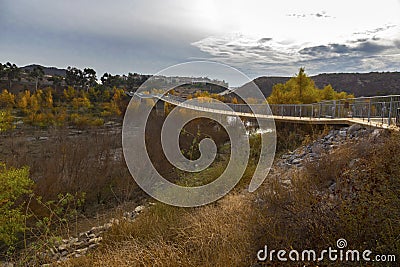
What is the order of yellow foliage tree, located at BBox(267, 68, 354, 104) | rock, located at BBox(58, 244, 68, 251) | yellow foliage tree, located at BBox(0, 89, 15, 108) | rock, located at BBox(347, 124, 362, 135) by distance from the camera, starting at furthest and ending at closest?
1. yellow foliage tree, located at BBox(0, 89, 15, 108)
2. yellow foliage tree, located at BBox(267, 68, 354, 104)
3. rock, located at BBox(347, 124, 362, 135)
4. rock, located at BBox(58, 244, 68, 251)

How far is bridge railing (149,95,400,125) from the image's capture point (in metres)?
10.2

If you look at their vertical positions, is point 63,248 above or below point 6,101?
below

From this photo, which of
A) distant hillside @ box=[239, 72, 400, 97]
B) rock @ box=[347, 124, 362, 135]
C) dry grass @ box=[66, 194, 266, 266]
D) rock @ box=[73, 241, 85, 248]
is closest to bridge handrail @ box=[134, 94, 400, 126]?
rock @ box=[347, 124, 362, 135]

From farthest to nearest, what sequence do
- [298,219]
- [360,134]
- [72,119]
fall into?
[72,119] < [360,134] < [298,219]

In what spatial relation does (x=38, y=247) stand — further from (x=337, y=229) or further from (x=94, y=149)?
(x=94, y=149)

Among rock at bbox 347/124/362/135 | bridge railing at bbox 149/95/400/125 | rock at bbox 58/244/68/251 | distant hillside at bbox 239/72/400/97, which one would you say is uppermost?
distant hillside at bbox 239/72/400/97

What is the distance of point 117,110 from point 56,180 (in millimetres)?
35726

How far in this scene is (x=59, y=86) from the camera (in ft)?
217

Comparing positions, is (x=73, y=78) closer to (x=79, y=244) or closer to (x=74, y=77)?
(x=74, y=77)

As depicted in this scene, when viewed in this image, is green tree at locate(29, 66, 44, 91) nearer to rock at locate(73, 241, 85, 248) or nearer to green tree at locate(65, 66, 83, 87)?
green tree at locate(65, 66, 83, 87)

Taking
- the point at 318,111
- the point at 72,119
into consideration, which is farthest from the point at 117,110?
the point at 318,111

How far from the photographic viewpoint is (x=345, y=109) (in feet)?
49.5

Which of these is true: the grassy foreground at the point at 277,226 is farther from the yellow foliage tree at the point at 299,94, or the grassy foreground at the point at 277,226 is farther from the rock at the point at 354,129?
the yellow foliage tree at the point at 299,94

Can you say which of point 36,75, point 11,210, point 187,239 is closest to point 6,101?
point 36,75
